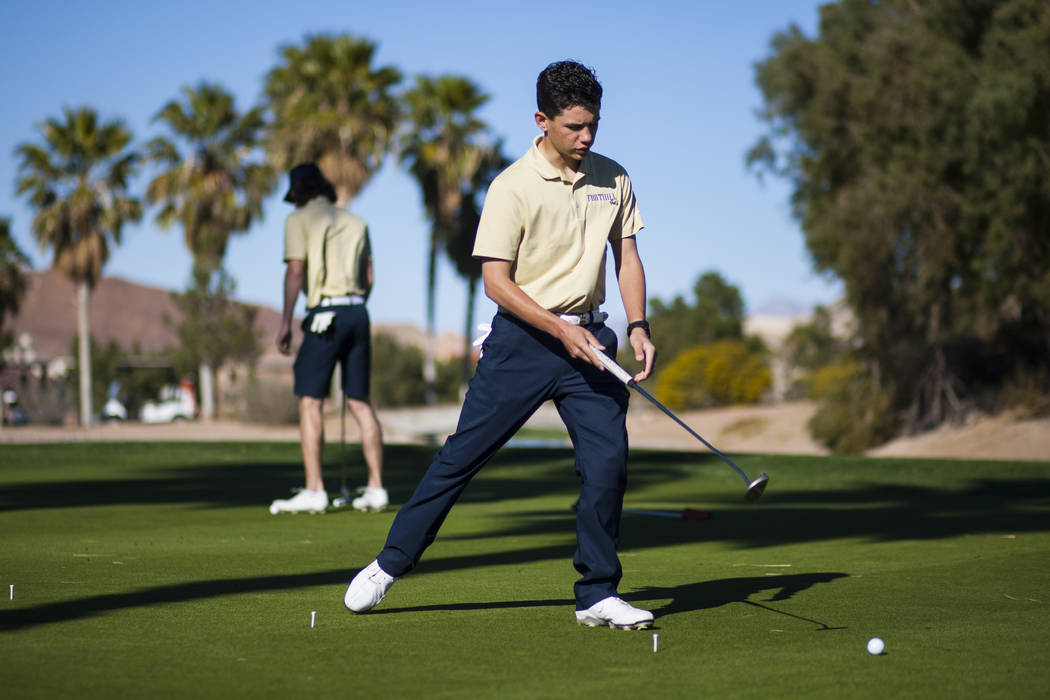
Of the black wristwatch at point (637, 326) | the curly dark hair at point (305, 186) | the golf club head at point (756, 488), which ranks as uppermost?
the curly dark hair at point (305, 186)

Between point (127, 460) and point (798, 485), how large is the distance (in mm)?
7214

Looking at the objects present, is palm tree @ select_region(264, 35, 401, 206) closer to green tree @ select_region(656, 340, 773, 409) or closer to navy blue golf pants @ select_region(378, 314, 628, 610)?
green tree @ select_region(656, 340, 773, 409)

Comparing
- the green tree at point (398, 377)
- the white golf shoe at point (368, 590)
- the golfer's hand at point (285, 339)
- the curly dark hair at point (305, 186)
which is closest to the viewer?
the white golf shoe at point (368, 590)

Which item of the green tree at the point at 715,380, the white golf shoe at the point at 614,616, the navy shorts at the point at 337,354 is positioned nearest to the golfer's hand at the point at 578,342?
the white golf shoe at the point at 614,616

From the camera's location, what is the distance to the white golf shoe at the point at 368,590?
14.6ft

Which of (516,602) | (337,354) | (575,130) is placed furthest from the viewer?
(337,354)

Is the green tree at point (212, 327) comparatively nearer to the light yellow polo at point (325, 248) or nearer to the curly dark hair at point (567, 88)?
the light yellow polo at point (325, 248)

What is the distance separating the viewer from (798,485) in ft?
38.4

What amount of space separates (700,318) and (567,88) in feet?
191

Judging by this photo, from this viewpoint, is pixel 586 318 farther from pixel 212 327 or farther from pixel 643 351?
pixel 212 327

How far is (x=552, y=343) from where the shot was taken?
448 cm

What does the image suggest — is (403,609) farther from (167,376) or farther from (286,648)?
(167,376)

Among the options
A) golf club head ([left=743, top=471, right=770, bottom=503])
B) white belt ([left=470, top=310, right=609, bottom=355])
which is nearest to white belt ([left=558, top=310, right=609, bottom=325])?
white belt ([left=470, top=310, right=609, bottom=355])

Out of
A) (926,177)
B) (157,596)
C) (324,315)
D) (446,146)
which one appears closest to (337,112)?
(446,146)
